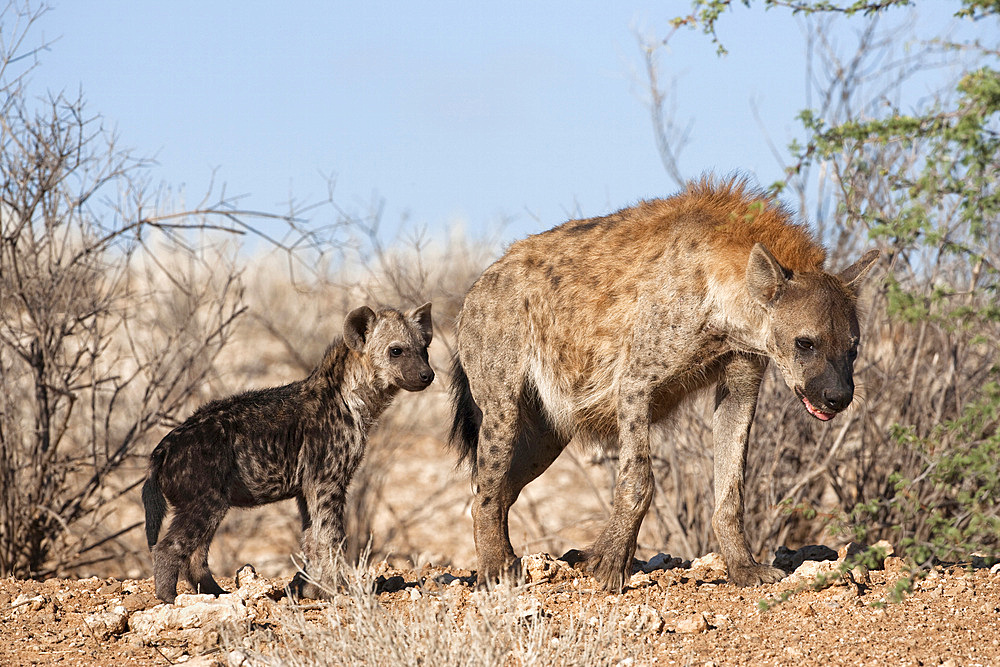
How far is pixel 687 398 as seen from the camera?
6434 millimetres

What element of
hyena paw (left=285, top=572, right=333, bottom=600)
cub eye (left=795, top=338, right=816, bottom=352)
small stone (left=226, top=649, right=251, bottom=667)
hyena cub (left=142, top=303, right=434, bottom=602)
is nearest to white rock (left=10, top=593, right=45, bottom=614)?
hyena cub (left=142, top=303, right=434, bottom=602)

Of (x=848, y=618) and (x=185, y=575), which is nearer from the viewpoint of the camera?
(x=848, y=618)

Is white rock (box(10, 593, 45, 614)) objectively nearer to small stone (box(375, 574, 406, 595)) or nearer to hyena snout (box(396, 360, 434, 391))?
small stone (box(375, 574, 406, 595))

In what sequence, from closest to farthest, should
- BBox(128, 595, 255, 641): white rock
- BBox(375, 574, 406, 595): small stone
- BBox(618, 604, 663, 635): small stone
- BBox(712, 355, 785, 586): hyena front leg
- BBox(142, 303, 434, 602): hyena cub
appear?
1. BBox(618, 604, 663, 635): small stone
2. BBox(128, 595, 255, 641): white rock
3. BBox(142, 303, 434, 602): hyena cub
4. BBox(712, 355, 785, 586): hyena front leg
5. BBox(375, 574, 406, 595): small stone

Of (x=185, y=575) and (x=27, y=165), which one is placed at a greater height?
(x=27, y=165)

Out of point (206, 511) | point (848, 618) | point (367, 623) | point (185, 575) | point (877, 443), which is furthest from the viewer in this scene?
point (877, 443)

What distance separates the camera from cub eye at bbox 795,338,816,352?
5.51 metres

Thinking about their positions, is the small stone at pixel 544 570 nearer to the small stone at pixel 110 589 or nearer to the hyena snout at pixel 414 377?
the hyena snout at pixel 414 377

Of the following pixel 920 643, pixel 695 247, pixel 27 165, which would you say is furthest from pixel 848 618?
pixel 27 165

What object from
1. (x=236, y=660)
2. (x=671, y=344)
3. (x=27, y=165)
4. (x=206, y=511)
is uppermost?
(x=27, y=165)

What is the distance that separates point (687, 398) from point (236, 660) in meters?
3.02

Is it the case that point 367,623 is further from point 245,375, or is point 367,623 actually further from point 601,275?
point 245,375

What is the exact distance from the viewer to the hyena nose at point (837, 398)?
211 inches

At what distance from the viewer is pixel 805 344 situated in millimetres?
5531
